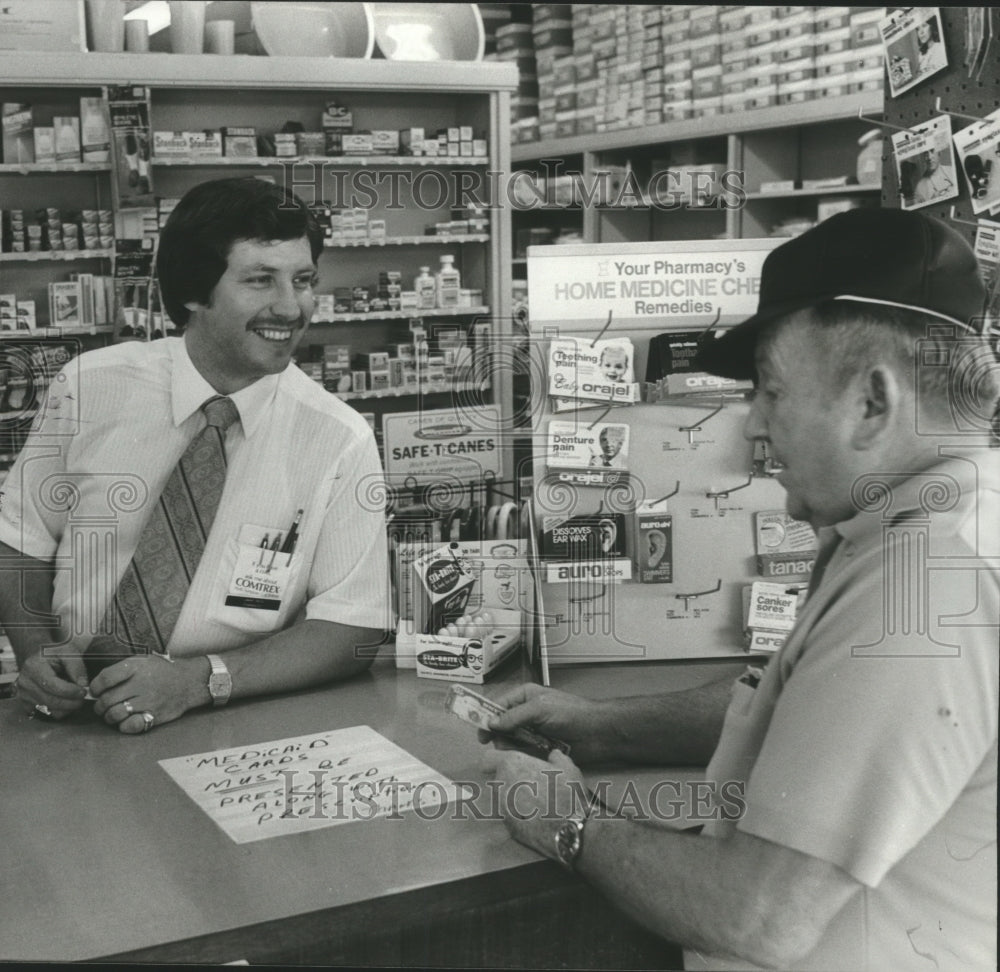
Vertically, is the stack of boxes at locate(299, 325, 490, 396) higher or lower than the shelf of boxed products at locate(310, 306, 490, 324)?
lower

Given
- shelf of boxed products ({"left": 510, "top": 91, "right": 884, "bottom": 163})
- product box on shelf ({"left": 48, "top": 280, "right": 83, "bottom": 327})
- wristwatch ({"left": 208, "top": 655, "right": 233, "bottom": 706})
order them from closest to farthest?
1. wristwatch ({"left": 208, "top": 655, "right": 233, "bottom": 706})
2. shelf of boxed products ({"left": 510, "top": 91, "right": 884, "bottom": 163})
3. product box on shelf ({"left": 48, "top": 280, "right": 83, "bottom": 327})

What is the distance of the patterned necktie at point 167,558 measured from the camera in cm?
227

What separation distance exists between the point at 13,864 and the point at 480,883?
0.62 meters

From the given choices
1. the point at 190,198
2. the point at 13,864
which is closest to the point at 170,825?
the point at 13,864

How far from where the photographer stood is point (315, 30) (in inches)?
189

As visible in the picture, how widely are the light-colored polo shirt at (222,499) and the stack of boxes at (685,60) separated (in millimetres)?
2936

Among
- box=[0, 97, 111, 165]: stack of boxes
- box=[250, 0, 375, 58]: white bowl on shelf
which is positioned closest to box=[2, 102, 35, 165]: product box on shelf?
box=[0, 97, 111, 165]: stack of boxes

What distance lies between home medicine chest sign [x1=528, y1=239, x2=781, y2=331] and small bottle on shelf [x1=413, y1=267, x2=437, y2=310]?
116 inches

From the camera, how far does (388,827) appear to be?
1.64 metres

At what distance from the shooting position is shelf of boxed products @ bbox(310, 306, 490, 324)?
496cm

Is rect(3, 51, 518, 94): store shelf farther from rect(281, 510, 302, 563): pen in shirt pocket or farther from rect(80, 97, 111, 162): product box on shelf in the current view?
rect(281, 510, 302, 563): pen in shirt pocket

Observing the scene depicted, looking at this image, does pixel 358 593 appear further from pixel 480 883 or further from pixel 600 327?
pixel 480 883

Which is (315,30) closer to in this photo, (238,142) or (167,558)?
(238,142)

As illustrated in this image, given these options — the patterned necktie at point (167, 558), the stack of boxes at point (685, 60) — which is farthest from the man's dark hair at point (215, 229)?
the stack of boxes at point (685, 60)
